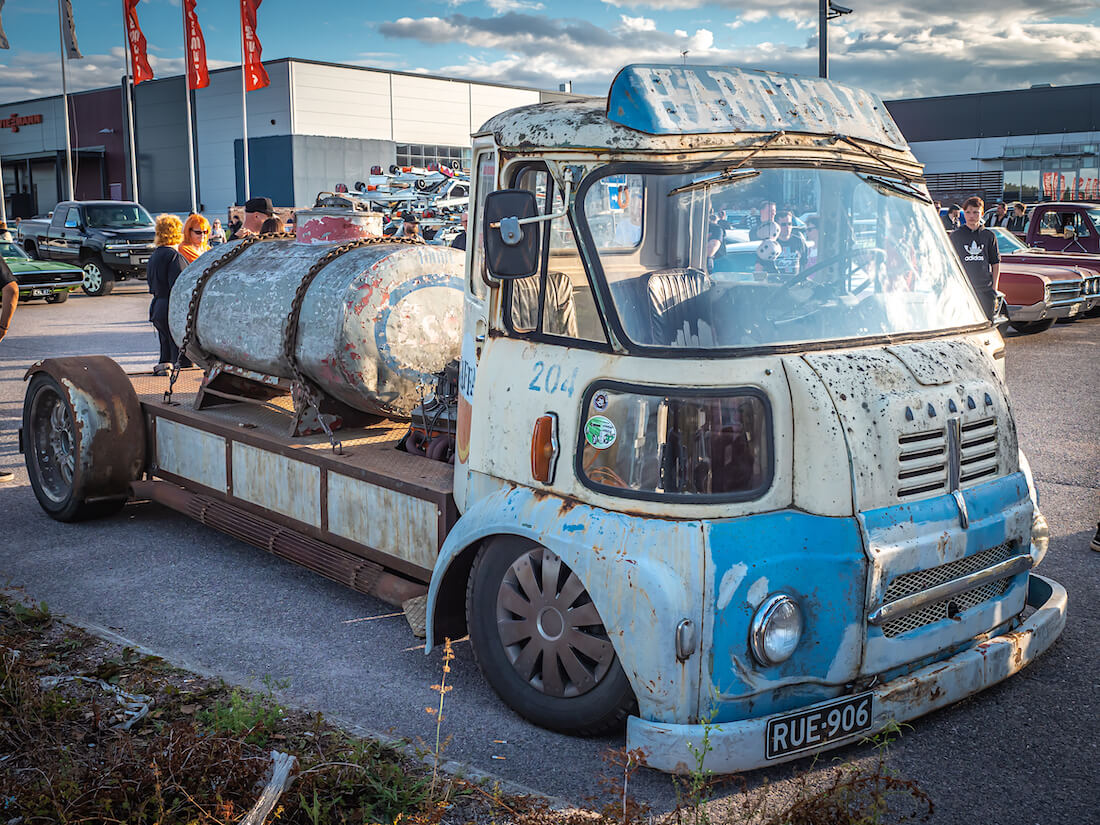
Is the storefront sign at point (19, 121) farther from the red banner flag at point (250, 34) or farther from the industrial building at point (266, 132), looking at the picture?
the red banner flag at point (250, 34)

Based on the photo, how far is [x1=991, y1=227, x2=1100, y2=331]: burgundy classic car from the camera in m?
17.2

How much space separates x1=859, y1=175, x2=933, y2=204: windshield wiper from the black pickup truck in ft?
76.0

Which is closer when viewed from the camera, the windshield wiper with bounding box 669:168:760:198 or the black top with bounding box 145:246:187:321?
the windshield wiper with bounding box 669:168:760:198

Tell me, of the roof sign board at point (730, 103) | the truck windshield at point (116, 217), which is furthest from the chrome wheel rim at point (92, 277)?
the roof sign board at point (730, 103)

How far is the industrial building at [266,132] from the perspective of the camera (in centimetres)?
5141

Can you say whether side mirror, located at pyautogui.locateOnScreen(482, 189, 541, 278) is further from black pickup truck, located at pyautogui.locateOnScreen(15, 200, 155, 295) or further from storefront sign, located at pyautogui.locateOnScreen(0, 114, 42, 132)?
storefront sign, located at pyautogui.locateOnScreen(0, 114, 42, 132)

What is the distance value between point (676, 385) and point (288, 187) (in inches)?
1957

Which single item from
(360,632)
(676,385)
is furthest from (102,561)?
(676,385)

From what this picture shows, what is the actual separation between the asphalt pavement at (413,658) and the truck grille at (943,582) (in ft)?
1.56

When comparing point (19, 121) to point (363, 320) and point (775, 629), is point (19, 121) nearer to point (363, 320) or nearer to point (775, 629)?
point (363, 320)

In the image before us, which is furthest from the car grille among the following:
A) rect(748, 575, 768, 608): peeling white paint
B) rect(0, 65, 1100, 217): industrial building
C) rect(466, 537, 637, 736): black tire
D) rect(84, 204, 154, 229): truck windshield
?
rect(0, 65, 1100, 217): industrial building

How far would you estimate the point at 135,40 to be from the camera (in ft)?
117

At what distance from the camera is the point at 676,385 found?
3674 mm

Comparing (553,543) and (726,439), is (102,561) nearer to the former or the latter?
(553,543)
